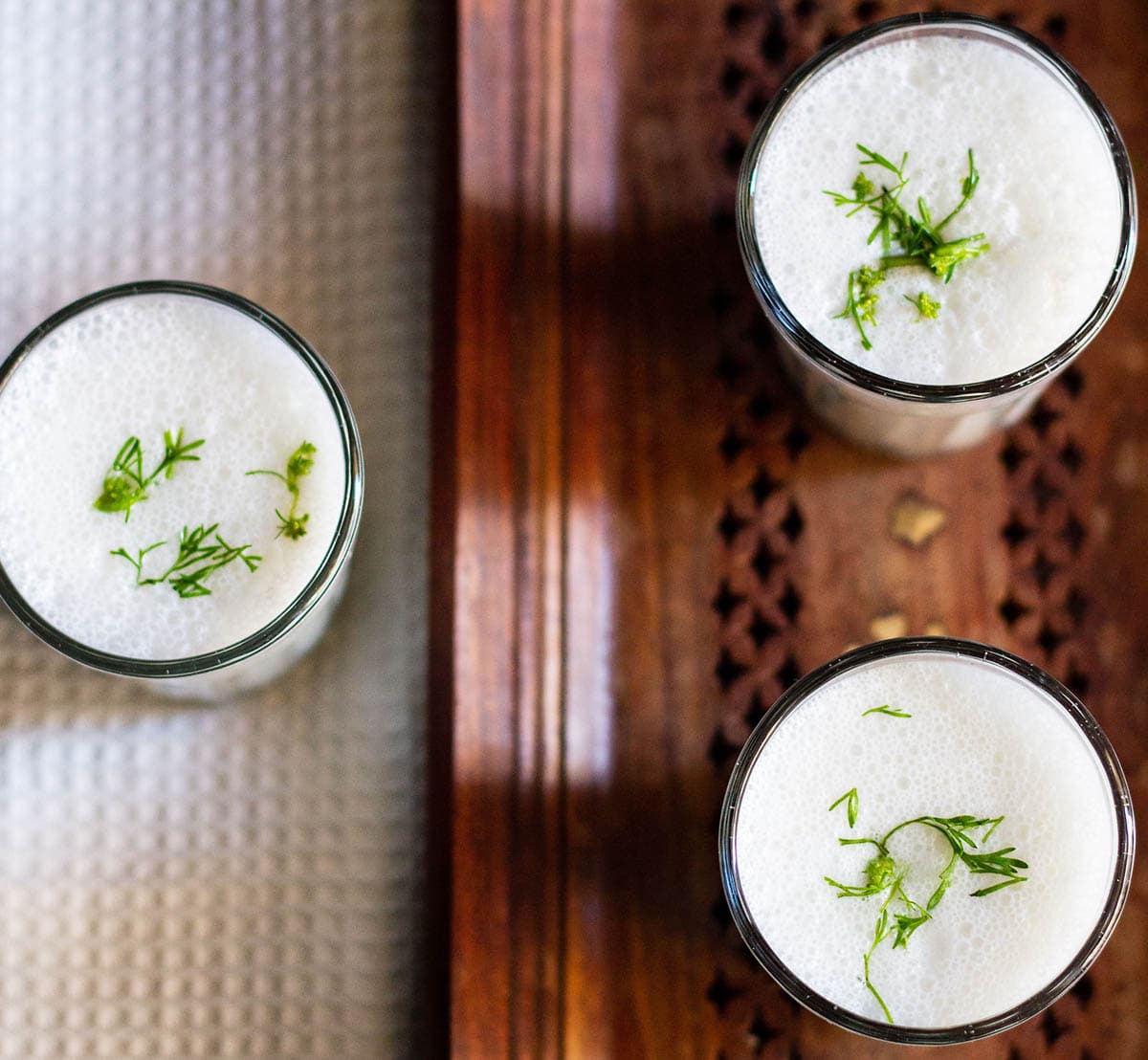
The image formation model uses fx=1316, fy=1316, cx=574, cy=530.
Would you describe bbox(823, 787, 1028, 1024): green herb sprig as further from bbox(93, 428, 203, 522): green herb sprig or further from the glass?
bbox(93, 428, 203, 522): green herb sprig

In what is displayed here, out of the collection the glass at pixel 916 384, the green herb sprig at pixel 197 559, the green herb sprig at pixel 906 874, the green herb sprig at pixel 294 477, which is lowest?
the green herb sprig at pixel 906 874

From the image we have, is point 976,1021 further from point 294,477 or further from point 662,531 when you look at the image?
point 294,477

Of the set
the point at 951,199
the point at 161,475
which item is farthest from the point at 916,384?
the point at 161,475

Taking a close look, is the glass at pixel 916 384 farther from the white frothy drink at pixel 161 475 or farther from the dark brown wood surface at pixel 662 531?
the white frothy drink at pixel 161 475

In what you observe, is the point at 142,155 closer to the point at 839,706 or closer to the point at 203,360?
the point at 203,360

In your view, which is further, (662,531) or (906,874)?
(662,531)

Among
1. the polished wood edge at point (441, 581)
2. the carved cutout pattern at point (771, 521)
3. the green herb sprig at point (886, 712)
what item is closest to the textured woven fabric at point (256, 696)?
the polished wood edge at point (441, 581)
